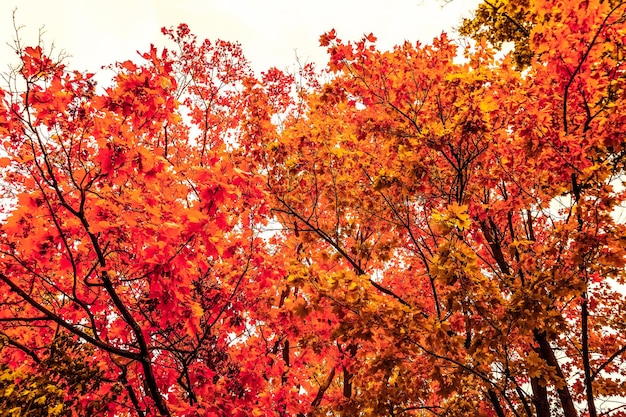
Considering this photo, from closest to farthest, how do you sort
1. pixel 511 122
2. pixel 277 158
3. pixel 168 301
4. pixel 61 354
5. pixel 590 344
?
pixel 168 301, pixel 61 354, pixel 511 122, pixel 277 158, pixel 590 344

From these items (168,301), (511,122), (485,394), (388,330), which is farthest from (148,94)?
(485,394)

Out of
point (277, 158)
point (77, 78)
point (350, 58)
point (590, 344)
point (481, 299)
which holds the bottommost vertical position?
point (481, 299)

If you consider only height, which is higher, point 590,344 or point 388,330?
point 590,344

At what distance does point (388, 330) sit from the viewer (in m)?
3.76

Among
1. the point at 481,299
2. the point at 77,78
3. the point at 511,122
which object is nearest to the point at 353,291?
the point at 481,299

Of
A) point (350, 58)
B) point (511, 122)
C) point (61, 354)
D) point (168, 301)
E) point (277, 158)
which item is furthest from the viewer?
point (277, 158)

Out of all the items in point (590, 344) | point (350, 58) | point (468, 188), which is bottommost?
point (590, 344)

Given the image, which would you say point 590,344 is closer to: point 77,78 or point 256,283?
point 256,283

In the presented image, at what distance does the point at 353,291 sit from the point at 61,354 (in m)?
2.90

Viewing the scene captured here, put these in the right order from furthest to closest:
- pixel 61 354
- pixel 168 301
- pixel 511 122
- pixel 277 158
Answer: pixel 277 158
pixel 511 122
pixel 61 354
pixel 168 301

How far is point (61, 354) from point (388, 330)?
3.21 meters

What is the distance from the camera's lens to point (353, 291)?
3.73 metres

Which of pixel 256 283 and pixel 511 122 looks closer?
pixel 511 122

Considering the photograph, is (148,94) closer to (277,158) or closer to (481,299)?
(277,158)
